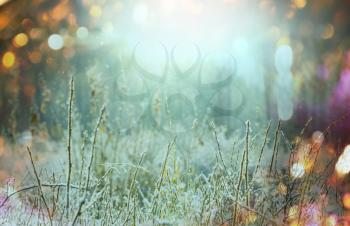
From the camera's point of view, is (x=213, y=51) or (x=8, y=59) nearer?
(x=213, y=51)

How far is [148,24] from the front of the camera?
163 cm

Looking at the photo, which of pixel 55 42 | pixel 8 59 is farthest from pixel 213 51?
pixel 8 59

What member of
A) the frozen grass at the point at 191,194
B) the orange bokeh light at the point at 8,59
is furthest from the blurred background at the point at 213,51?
the frozen grass at the point at 191,194

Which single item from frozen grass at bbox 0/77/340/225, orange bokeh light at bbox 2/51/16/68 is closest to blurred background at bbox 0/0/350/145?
orange bokeh light at bbox 2/51/16/68

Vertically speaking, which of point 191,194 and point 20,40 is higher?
point 20,40

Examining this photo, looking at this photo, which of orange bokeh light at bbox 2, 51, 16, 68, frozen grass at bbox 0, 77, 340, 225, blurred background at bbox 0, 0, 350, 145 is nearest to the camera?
frozen grass at bbox 0, 77, 340, 225

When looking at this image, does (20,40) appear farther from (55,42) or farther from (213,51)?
(213,51)

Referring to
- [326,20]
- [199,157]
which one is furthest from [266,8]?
A: [199,157]

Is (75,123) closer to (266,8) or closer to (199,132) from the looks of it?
(199,132)

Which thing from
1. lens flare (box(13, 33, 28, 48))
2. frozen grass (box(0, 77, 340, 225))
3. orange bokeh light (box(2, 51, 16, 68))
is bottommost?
frozen grass (box(0, 77, 340, 225))

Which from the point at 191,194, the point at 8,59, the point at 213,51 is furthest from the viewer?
the point at 8,59

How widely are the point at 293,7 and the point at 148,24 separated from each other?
498 millimetres

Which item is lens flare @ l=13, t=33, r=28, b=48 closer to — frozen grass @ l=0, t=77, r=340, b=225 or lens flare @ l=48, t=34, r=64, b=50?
lens flare @ l=48, t=34, r=64, b=50

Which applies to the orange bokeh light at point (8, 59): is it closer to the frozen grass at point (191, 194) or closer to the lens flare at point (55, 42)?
the lens flare at point (55, 42)
